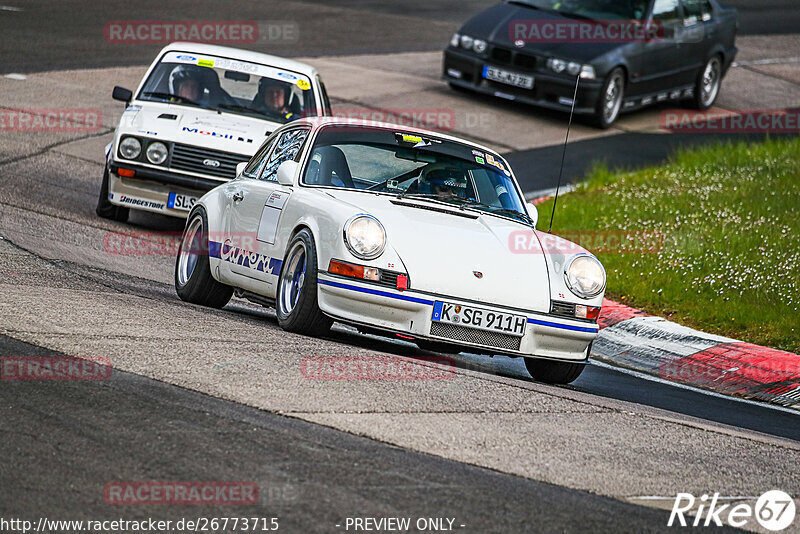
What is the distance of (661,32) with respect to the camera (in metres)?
18.3

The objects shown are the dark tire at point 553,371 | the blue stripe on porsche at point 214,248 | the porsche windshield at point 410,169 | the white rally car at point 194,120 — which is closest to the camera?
the dark tire at point 553,371

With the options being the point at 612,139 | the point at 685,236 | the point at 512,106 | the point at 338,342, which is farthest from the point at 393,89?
the point at 338,342

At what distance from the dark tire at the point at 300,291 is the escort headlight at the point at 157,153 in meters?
4.03

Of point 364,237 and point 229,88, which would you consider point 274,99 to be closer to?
point 229,88

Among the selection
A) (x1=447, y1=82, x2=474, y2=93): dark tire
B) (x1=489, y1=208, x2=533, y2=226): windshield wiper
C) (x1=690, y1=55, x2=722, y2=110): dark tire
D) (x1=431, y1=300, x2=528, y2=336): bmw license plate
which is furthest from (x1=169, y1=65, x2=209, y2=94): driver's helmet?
(x1=690, y1=55, x2=722, y2=110): dark tire

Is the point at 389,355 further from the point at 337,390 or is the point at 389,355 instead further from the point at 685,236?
the point at 685,236

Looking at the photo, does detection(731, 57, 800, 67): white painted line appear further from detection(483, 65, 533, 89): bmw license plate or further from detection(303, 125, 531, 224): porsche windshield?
detection(303, 125, 531, 224): porsche windshield

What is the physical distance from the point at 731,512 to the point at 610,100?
44.5 ft

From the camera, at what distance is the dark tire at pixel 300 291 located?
7.04m

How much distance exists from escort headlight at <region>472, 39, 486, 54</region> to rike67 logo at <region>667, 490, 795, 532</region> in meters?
13.3

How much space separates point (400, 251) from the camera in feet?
22.8

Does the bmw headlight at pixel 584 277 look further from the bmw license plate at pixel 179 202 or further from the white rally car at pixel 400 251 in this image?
the bmw license plate at pixel 179 202

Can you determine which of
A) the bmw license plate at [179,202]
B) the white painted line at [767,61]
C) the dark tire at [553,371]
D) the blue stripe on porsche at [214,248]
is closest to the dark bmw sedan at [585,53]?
the white painted line at [767,61]

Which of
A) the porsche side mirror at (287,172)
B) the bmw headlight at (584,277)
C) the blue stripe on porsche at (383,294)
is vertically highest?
the porsche side mirror at (287,172)
